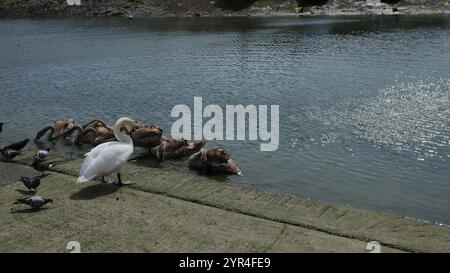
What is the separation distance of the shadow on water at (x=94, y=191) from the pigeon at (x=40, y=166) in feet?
6.27

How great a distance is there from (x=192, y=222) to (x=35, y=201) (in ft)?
11.6

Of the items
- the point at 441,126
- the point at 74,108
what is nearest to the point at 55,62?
the point at 74,108

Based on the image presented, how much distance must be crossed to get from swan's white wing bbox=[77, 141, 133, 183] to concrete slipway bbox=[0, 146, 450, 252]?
493mm

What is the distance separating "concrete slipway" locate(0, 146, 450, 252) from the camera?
1091 cm

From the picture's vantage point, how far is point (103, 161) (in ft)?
44.4

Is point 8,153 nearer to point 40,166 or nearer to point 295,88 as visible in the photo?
point 40,166

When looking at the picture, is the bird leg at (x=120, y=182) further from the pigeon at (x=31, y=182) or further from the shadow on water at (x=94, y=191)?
the pigeon at (x=31, y=182)

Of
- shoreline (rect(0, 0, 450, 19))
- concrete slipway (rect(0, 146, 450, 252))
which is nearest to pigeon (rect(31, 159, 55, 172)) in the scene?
concrete slipway (rect(0, 146, 450, 252))

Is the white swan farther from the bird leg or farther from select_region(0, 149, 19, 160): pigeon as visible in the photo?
select_region(0, 149, 19, 160): pigeon

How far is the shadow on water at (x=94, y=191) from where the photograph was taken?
13.4m

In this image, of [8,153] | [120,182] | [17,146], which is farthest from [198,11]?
[120,182]

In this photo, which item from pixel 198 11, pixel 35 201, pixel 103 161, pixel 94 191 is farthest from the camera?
pixel 198 11

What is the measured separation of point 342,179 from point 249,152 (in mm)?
3357
